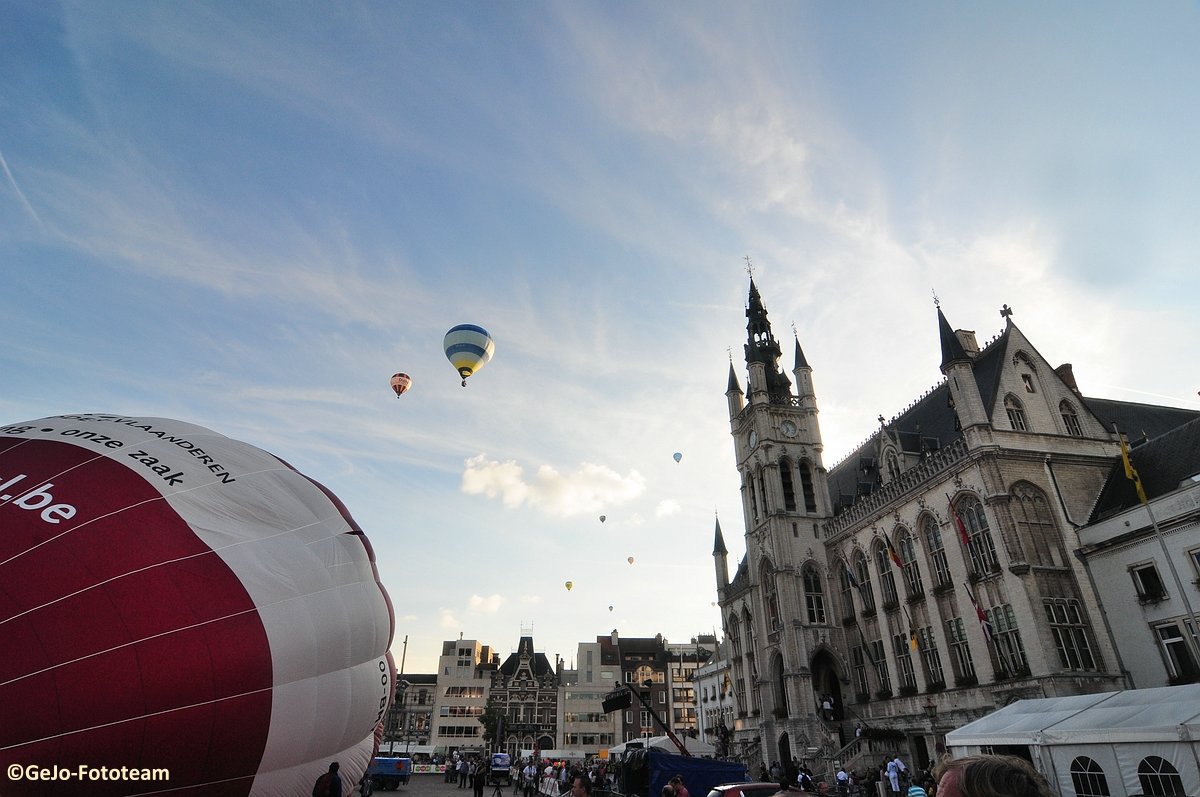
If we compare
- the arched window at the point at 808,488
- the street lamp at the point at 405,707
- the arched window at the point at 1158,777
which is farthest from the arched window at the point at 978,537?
the street lamp at the point at 405,707

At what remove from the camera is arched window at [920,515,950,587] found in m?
31.8

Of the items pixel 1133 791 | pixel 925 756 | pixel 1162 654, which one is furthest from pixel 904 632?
pixel 1133 791

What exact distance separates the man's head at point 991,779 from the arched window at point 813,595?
42.4 metres

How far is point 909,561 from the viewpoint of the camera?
1358 inches

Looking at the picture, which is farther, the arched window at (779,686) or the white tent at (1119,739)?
the arched window at (779,686)

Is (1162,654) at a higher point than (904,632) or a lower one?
lower

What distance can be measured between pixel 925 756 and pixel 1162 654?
39.8 ft

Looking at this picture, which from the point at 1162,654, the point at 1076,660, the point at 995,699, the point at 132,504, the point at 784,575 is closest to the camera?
the point at 132,504

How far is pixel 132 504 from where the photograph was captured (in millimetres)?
9039

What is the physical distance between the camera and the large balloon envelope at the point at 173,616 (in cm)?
765

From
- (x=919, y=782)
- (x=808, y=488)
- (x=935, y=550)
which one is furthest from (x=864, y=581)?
(x=919, y=782)

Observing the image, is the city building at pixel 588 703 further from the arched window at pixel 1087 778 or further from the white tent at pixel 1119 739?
the arched window at pixel 1087 778

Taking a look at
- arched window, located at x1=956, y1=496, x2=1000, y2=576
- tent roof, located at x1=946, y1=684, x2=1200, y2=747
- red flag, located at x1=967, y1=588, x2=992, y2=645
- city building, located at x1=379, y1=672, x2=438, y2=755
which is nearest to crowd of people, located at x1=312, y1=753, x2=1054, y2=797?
tent roof, located at x1=946, y1=684, x2=1200, y2=747

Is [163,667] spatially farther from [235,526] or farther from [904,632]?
[904,632]
